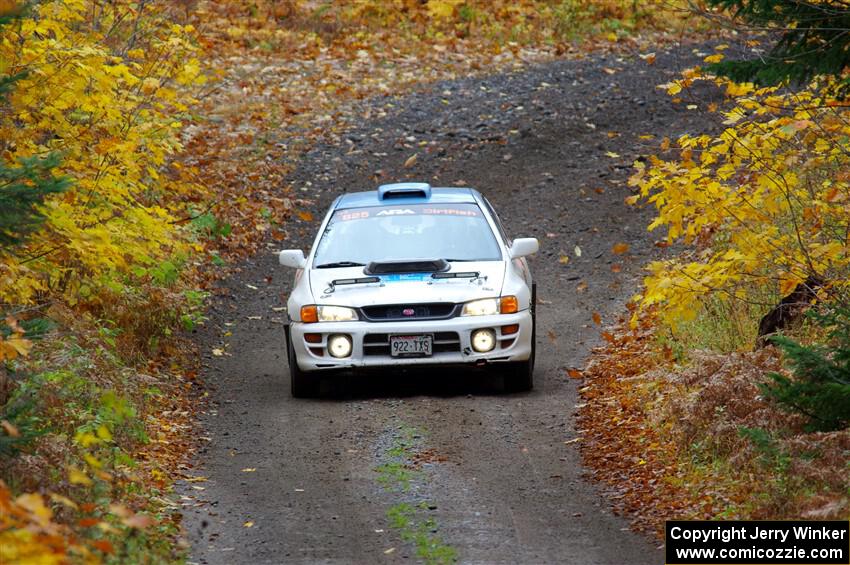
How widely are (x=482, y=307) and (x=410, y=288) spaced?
26.6 inches

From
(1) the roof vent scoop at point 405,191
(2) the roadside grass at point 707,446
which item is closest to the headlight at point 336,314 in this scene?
(1) the roof vent scoop at point 405,191

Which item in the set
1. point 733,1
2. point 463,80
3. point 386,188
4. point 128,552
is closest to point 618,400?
point 386,188

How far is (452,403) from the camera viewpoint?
1088 cm

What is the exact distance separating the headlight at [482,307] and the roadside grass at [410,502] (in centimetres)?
133

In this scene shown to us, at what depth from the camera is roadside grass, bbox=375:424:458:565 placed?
283 inches

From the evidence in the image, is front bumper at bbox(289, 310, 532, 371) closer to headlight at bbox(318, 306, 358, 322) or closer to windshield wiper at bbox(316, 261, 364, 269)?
headlight at bbox(318, 306, 358, 322)

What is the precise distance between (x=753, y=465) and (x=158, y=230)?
5.76m

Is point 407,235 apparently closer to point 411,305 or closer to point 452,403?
point 411,305

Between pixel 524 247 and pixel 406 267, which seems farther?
pixel 524 247

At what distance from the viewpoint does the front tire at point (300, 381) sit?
11.2 meters

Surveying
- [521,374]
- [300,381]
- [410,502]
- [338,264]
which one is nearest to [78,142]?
[338,264]

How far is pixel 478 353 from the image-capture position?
10.8 meters

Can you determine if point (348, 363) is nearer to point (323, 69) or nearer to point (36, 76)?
point (36, 76)

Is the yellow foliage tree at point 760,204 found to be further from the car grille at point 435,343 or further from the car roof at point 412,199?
the car roof at point 412,199
